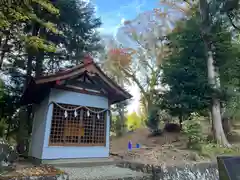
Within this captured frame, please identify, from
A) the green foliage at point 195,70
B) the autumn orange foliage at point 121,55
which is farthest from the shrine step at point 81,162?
the autumn orange foliage at point 121,55

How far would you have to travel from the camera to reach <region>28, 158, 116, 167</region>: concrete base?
6.91 metres

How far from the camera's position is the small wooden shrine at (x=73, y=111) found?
725 cm

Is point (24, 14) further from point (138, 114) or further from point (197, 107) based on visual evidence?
point (138, 114)

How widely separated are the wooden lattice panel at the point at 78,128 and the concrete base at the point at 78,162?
0.64 metres

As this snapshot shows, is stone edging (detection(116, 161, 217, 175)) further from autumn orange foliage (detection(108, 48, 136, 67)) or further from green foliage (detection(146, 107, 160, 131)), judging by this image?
autumn orange foliage (detection(108, 48, 136, 67))

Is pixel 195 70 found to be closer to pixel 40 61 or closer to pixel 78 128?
pixel 78 128

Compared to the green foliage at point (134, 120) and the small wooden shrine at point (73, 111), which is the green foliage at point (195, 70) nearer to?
the small wooden shrine at point (73, 111)

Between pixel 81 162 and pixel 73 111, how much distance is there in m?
2.20

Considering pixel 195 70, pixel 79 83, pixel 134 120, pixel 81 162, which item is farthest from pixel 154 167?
pixel 134 120

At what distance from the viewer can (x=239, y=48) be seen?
11758mm

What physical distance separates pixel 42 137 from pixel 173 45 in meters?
11.7

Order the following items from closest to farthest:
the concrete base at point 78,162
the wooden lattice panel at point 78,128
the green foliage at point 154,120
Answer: the concrete base at point 78,162 < the wooden lattice panel at point 78,128 < the green foliage at point 154,120

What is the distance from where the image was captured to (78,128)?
7.92 meters

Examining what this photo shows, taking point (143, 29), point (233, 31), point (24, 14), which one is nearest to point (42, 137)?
point (24, 14)
